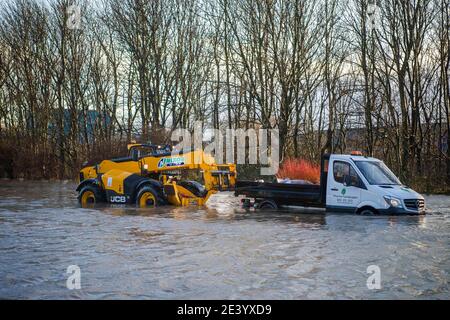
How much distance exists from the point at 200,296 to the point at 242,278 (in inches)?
46.4

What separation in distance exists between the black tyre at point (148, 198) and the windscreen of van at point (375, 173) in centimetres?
689

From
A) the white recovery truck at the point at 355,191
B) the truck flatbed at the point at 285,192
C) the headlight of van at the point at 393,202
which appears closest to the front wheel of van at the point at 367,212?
the white recovery truck at the point at 355,191

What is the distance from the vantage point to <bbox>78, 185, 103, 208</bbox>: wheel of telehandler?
21.2 m

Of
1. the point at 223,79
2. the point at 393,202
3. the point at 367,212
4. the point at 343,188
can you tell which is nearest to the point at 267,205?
the point at 343,188

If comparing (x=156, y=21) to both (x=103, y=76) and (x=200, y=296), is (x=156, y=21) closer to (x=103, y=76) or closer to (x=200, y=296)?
(x=103, y=76)

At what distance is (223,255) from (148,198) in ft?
34.0

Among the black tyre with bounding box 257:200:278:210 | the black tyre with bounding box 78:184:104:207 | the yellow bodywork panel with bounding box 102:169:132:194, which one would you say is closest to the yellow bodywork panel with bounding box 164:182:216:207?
the yellow bodywork panel with bounding box 102:169:132:194

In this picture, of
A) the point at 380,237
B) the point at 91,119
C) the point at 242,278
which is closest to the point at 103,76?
the point at 91,119

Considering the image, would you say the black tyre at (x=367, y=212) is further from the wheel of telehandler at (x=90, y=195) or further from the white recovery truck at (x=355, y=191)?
the wheel of telehandler at (x=90, y=195)

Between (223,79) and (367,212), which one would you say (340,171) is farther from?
(223,79)

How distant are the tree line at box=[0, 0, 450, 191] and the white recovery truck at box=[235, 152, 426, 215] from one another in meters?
12.0

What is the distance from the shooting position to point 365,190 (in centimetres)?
1639

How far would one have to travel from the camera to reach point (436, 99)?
3253 centimetres

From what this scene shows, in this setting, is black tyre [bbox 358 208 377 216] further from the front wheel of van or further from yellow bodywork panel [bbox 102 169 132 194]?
yellow bodywork panel [bbox 102 169 132 194]
